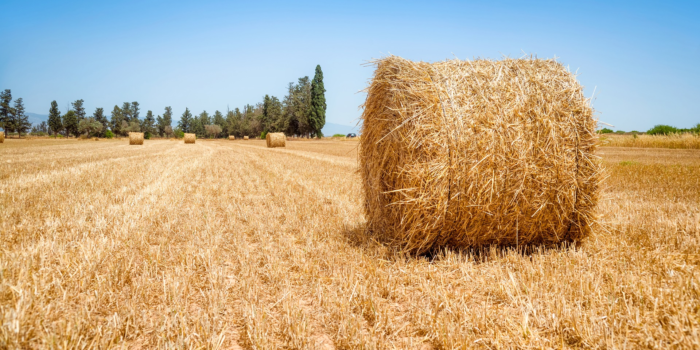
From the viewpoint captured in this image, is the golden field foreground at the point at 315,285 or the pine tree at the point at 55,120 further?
the pine tree at the point at 55,120

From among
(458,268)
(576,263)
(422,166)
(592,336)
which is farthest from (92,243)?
(576,263)

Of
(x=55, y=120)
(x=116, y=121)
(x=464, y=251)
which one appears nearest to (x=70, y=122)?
(x=55, y=120)

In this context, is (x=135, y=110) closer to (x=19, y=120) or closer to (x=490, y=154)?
(x=19, y=120)

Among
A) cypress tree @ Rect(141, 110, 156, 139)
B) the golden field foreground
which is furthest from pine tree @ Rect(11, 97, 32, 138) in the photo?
the golden field foreground

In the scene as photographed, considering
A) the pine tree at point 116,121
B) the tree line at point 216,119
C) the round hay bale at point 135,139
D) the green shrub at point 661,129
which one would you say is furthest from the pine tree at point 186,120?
the green shrub at point 661,129

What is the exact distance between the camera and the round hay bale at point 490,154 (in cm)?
357

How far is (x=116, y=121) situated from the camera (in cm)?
11281

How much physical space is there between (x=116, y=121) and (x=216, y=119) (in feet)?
94.6

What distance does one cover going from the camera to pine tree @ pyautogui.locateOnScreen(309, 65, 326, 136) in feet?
206

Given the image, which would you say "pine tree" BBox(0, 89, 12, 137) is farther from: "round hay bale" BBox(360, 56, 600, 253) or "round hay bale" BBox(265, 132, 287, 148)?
"round hay bale" BBox(360, 56, 600, 253)

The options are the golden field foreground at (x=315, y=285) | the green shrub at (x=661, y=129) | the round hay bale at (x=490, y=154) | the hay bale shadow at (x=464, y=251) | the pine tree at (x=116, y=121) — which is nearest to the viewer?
the golden field foreground at (x=315, y=285)

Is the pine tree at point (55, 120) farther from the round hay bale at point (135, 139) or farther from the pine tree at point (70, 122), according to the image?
the round hay bale at point (135, 139)

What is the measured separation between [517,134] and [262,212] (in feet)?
13.0

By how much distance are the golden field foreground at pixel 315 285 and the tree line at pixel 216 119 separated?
194 feet
